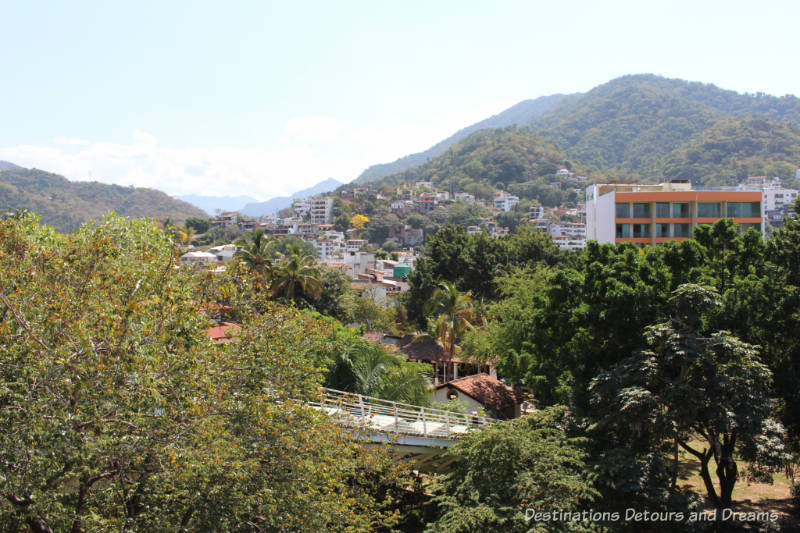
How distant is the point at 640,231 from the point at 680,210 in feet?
11.4

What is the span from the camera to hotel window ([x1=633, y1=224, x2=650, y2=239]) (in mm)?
45188

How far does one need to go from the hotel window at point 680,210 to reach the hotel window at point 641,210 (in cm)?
194

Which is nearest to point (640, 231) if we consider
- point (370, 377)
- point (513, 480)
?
point (370, 377)

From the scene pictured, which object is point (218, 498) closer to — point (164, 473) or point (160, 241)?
point (164, 473)

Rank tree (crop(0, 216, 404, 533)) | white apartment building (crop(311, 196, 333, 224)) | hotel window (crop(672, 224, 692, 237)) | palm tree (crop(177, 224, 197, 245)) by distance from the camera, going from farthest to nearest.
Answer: white apartment building (crop(311, 196, 333, 224)) → hotel window (crop(672, 224, 692, 237)) → palm tree (crop(177, 224, 197, 245)) → tree (crop(0, 216, 404, 533))

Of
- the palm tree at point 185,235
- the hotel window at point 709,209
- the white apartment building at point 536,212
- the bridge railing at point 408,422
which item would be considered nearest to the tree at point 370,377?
the bridge railing at point 408,422

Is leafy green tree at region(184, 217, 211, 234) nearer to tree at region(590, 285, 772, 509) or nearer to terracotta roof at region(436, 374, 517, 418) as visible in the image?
terracotta roof at region(436, 374, 517, 418)

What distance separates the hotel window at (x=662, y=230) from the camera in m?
45.1

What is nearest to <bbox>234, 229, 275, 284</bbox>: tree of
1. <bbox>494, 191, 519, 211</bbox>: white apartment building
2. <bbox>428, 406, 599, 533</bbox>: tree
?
<bbox>428, 406, 599, 533</bbox>: tree

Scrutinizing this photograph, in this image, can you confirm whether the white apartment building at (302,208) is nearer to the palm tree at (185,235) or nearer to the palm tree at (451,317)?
the palm tree at (185,235)

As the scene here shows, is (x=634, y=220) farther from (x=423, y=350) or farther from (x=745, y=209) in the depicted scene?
(x=423, y=350)

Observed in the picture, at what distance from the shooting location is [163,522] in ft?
27.9

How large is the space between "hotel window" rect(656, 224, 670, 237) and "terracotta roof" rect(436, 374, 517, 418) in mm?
28571

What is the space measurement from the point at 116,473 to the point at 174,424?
107 centimetres
